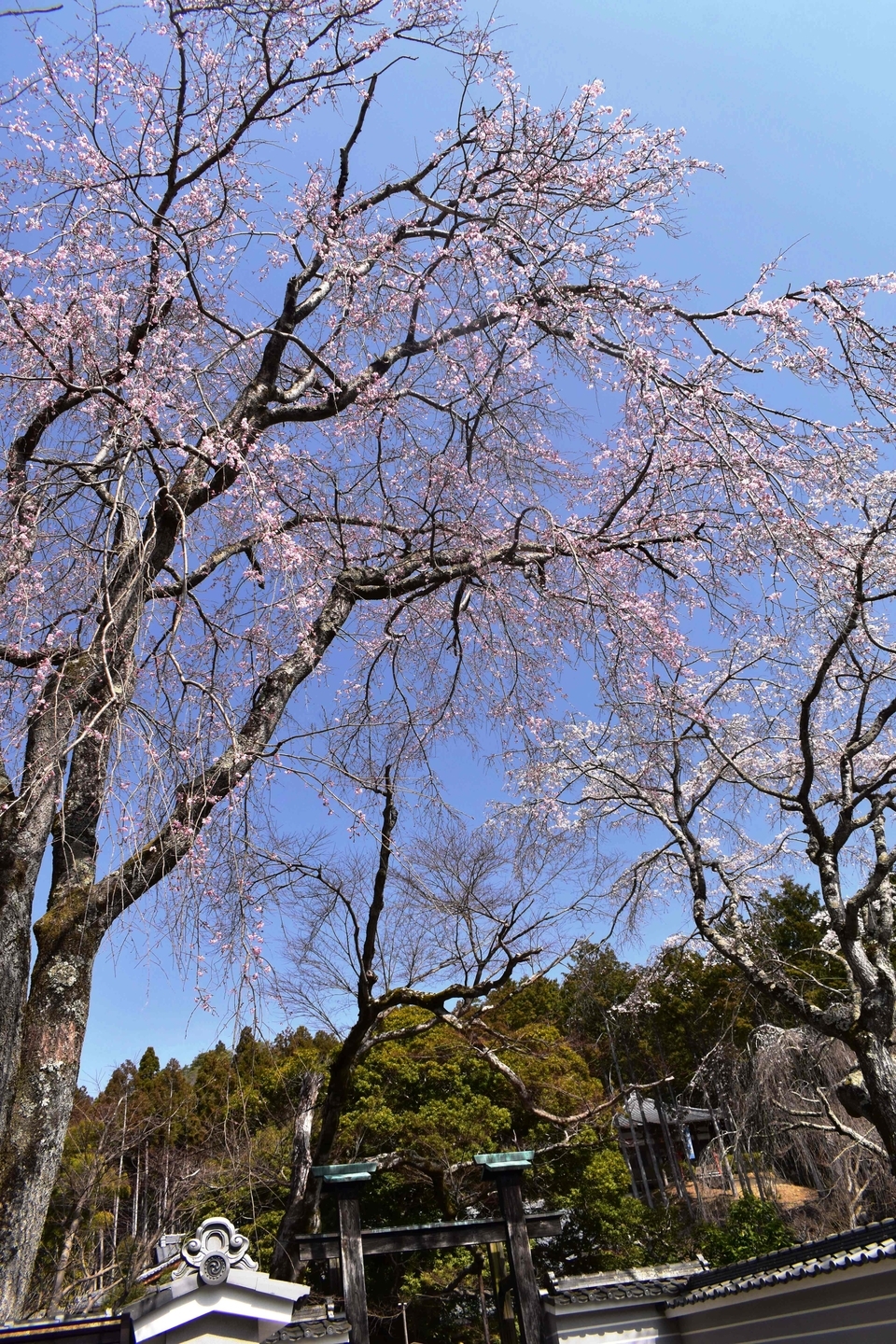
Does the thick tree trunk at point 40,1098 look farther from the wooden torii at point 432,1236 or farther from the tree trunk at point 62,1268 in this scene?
the tree trunk at point 62,1268

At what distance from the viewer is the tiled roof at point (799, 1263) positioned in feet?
17.3

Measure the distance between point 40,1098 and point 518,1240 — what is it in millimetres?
4439

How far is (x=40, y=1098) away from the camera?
3.25m

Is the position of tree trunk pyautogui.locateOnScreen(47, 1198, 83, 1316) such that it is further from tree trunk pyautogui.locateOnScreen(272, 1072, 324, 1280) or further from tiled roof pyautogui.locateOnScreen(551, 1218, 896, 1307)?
tiled roof pyautogui.locateOnScreen(551, 1218, 896, 1307)

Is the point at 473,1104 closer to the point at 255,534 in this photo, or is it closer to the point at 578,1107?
the point at 578,1107

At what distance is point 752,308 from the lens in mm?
5457

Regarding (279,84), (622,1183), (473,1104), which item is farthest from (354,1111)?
(279,84)

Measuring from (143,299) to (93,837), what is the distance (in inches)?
124

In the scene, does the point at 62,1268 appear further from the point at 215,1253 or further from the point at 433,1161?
the point at 215,1253

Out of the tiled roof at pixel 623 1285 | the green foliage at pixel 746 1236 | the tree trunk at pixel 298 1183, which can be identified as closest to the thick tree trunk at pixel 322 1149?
the tree trunk at pixel 298 1183

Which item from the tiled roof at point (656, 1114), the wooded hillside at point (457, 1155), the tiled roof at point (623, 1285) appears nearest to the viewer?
the tiled roof at point (623, 1285)

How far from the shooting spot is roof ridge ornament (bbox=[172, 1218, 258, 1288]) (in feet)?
15.7

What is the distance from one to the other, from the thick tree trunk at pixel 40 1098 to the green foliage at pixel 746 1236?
11.0 m

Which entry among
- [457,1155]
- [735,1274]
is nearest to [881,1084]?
[735,1274]
